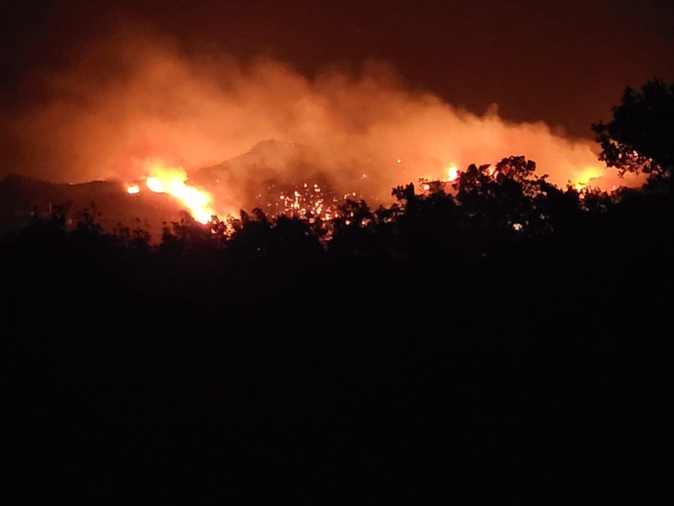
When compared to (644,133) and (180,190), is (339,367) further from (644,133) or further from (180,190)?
(180,190)

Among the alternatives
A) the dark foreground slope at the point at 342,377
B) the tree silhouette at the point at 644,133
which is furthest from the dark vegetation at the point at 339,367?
the tree silhouette at the point at 644,133

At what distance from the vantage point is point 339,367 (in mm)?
14281

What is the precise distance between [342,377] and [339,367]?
1.11 feet

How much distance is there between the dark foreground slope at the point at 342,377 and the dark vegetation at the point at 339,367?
1.8 inches

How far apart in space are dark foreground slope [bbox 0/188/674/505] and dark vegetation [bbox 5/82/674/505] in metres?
0.05

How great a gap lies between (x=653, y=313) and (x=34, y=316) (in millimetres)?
14057

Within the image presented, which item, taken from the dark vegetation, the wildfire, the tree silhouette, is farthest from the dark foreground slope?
the wildfire

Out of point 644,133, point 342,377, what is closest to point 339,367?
point 342,377

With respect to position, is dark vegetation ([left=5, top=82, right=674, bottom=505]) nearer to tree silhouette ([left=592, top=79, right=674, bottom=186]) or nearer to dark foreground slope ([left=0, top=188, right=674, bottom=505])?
dark foreground slope ([left=0, top=188, right=674, bottom=505])

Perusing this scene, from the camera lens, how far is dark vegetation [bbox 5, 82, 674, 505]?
11453 mm

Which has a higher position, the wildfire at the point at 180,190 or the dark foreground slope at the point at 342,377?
the wildfire at the point at 180,190

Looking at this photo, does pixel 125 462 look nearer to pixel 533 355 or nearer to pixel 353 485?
pixel 353 485

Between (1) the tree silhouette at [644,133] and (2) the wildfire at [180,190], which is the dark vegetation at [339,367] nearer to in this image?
(1) the tree silhouette at [644,133]

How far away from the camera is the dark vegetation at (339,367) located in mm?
11453
